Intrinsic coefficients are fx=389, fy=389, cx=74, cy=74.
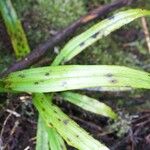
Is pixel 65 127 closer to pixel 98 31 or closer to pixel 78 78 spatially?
pixel 78 78

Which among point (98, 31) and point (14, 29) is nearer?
point (98, 31)

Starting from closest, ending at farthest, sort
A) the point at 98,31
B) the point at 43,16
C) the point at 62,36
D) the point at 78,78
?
the point at 78,78
the point at 98,31
the point at 62,36
the point at 43,16

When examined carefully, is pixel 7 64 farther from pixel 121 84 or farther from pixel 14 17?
pixel 121 84

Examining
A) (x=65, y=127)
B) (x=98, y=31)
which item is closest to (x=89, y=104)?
(x=65, y=127)

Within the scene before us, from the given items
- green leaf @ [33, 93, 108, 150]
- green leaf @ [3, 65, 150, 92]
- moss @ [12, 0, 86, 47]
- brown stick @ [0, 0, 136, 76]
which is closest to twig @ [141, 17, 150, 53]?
brown stick @ [0, 0, 136, 76]

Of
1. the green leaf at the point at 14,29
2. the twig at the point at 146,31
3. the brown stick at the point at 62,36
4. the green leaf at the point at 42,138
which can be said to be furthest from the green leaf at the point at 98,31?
the twig at the point at 146,31

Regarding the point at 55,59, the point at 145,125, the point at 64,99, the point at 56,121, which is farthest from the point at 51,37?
the point at 145,125

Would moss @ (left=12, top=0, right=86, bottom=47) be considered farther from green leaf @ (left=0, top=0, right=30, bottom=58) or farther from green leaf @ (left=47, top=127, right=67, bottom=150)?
green leaf @ (left=47, top=127, right=67, bottom=150)
